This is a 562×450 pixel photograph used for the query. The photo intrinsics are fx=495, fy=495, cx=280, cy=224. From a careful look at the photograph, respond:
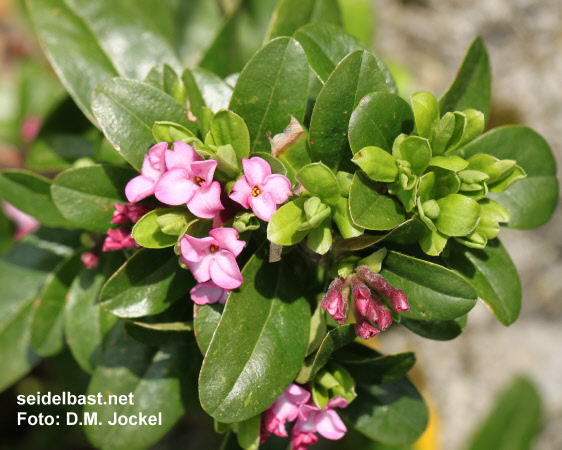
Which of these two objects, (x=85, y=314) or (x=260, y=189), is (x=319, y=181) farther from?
(x=85, y=314)

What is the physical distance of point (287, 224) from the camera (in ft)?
2.90

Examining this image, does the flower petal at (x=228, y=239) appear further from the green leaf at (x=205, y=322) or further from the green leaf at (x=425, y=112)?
the green leaf at (x=425, y=112)

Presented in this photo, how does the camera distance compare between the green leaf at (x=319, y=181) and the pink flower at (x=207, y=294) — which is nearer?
the green leaf at (x=319, y=181)

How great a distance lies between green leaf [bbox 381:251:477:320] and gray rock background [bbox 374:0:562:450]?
187cm

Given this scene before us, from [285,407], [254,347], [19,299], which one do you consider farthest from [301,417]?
[19,299]

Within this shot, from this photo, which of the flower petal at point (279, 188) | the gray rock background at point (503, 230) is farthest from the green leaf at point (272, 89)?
the gray rock background at point (503, 230)

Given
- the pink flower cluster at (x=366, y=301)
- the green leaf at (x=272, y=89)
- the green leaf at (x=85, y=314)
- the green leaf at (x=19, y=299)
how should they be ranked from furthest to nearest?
1. the green leaf at (x=19, y=299)
2. the green leaf at (x=85, y=314)
3. the green leaf at (x=272, y=89)
4. the pink flower cluster at (x=366, y=301)

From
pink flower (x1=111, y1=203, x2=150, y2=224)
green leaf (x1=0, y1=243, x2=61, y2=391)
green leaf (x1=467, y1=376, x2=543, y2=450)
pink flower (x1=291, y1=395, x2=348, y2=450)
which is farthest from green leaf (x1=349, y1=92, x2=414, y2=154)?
green leaf (x1=467, y1=376, x2=543, y2=450)

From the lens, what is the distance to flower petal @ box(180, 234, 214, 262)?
867 millimetres

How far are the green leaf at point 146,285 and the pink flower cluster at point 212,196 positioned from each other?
0.50ft

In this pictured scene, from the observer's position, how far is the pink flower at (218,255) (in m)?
0.88

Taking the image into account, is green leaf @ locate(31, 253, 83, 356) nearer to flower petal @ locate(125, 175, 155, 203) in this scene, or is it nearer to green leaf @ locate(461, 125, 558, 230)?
flower petal @ locate(125, 175, 155, 203)

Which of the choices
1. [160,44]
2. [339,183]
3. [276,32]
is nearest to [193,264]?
[339,183]

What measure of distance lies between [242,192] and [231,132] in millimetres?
132
